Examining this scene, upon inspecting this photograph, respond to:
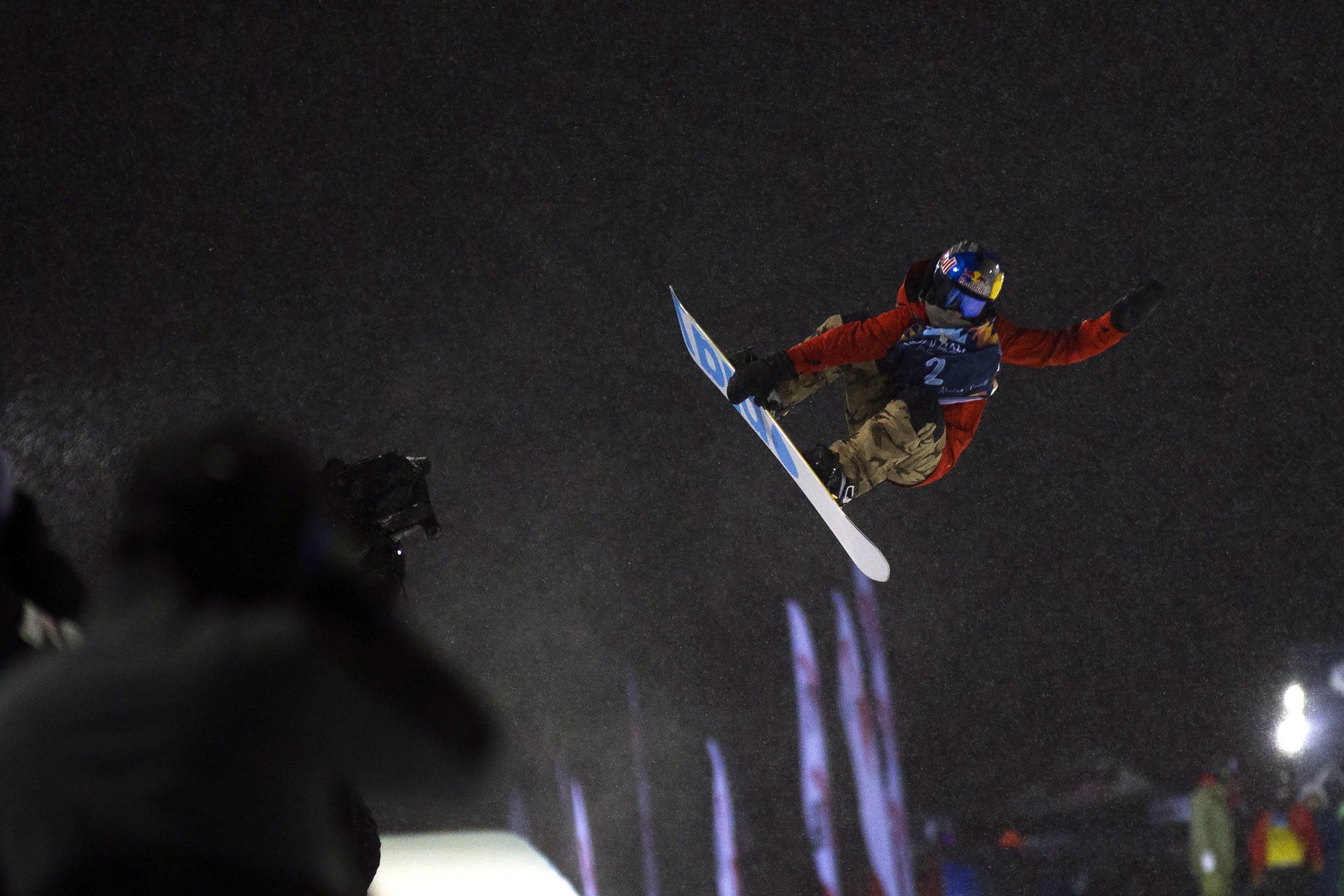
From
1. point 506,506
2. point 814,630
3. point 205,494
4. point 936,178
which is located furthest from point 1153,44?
point 205,494

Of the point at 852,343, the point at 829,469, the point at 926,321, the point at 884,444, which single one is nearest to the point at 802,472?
the point at 829,469

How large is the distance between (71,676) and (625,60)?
2673mm

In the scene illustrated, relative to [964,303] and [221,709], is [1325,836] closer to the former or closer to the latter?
[964,303]

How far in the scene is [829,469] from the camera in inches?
91.2

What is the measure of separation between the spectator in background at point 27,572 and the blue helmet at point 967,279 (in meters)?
1.65

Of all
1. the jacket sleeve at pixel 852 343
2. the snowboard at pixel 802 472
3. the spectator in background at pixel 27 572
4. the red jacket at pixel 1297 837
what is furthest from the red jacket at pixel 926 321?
the red jacket at pixel 1297 837

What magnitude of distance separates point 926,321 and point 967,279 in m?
0.13

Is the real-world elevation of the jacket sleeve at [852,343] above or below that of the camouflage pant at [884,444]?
above

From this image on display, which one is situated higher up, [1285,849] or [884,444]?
[884,444]

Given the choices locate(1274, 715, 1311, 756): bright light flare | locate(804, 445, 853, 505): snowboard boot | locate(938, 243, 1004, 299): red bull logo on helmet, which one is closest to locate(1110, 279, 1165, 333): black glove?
locate(938, 243, 1004, 299): red bull logo on helmet

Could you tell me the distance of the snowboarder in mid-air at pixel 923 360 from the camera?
2291mm

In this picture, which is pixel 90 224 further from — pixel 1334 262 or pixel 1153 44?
pixel 1334 262

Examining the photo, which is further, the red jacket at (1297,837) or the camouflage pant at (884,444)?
the red jacket at (1297,837)

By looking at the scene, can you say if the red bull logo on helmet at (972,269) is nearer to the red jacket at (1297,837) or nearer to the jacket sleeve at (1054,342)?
the jacket sleeve at (1054,342)
